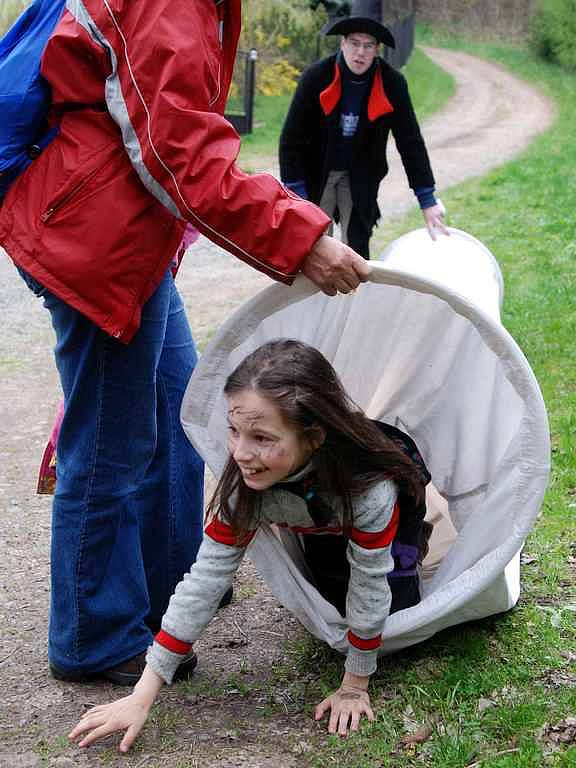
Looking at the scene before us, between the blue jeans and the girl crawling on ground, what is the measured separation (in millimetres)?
242

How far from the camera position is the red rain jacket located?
2338mm

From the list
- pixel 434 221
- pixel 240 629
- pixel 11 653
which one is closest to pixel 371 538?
pixel 240 629

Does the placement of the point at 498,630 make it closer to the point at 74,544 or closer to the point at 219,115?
the point at 74,544

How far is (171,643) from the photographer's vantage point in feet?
9.00

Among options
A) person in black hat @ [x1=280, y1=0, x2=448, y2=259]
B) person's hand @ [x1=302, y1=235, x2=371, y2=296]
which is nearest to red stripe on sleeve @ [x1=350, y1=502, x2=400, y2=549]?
person's hand @ [x1=302, y1=235, x2=371, y2=296]

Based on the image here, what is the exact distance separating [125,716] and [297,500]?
696 millimetres

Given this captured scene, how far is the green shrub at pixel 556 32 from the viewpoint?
31891 mm

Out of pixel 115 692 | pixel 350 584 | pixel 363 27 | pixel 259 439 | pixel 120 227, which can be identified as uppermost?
pixel 120 227

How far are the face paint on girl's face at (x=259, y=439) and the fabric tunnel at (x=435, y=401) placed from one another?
32 centimetres

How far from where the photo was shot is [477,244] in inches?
197

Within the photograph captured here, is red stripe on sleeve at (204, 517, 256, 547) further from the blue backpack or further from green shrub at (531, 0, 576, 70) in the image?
green shrub at (531, 0, 576, 70)

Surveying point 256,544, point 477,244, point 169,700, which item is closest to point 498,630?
point 256,544

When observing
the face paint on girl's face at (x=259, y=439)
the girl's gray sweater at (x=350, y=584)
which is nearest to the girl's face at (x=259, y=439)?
the face paint on girl's face at (x=259, y=439)

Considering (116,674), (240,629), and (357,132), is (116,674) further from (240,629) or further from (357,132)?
(357,132)
